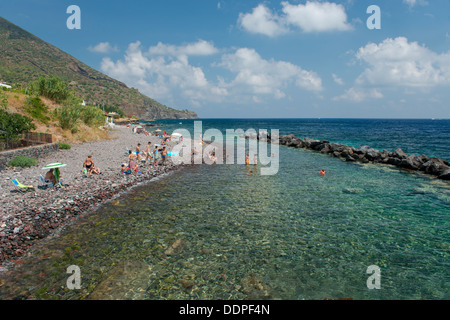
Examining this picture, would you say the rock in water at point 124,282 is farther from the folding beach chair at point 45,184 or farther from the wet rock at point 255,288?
the folding beach chair at point 45,184

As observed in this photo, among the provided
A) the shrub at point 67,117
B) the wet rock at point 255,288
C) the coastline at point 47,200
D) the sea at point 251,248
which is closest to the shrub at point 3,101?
the shrub at point 67,117

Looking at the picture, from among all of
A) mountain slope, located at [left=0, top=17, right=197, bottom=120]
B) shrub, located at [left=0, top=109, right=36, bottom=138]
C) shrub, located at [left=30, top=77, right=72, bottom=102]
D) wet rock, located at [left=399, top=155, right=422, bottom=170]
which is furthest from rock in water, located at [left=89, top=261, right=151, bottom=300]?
mountain slope, located at [left=0, top=17, right=197, bottom=120]

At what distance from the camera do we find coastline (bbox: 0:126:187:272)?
29.8ft

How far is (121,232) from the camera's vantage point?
10438mm

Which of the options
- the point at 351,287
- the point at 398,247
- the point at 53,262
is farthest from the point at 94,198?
the point at 398,247

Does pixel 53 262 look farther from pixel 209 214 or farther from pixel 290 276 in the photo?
pixel 290 276

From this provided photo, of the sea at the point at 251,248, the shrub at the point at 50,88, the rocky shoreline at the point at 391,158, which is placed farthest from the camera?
the shrub at the point at 50,88

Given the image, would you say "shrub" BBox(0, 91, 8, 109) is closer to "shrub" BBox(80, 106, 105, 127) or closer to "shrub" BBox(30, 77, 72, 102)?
"shrub" BBox(30, 77, 72, 102)

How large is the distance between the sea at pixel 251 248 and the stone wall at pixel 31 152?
30.7ft

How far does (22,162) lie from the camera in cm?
1761

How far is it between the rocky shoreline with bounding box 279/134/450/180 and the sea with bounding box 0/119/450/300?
24.8 ft

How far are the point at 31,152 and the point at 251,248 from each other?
777 inches

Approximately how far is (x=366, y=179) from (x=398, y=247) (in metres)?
12.5

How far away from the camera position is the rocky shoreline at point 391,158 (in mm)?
22516
